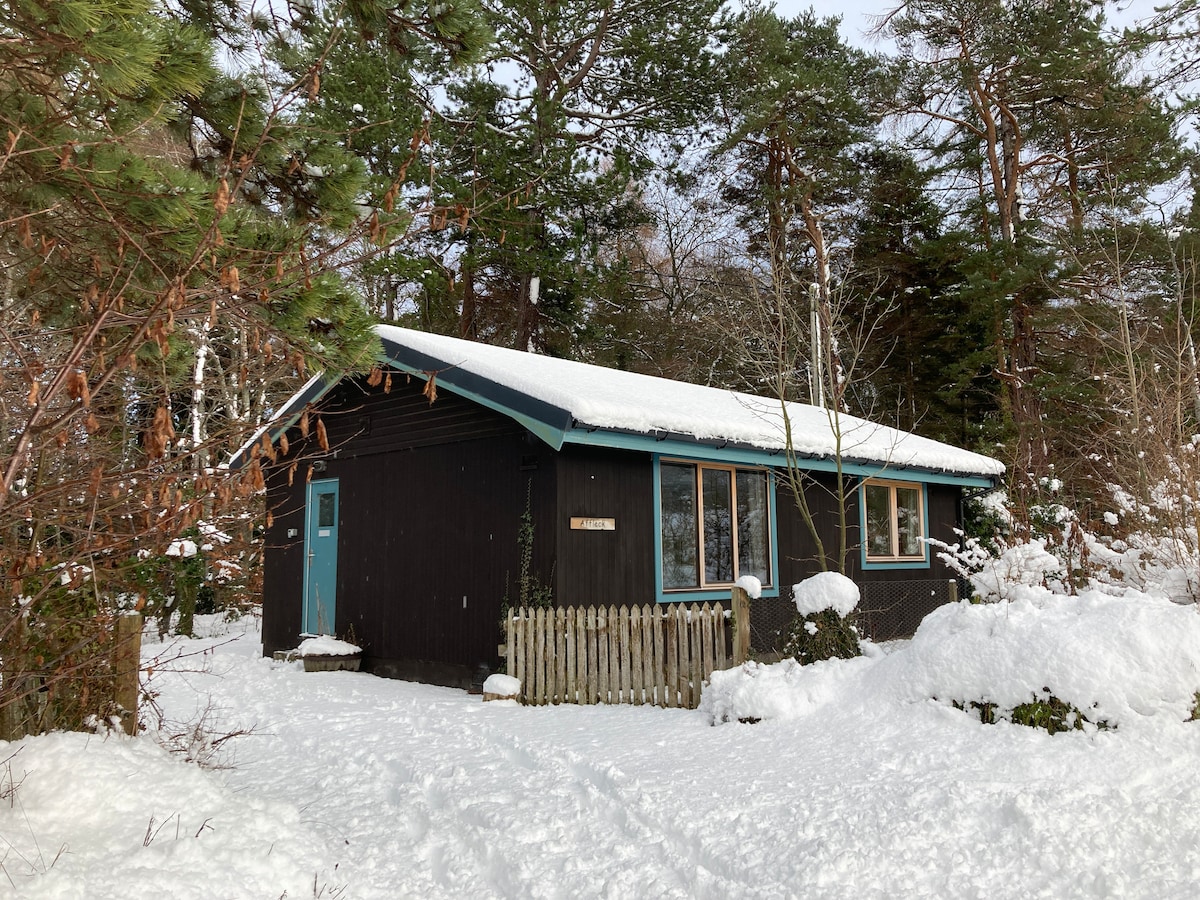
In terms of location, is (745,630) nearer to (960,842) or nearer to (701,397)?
(960,842)

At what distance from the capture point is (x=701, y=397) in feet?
45.8

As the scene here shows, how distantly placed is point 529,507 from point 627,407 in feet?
4.82

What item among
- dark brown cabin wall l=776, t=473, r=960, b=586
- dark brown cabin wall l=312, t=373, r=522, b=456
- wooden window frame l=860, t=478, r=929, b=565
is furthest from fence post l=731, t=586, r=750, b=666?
wooden window frame l=860, t=478, r=929, b=565

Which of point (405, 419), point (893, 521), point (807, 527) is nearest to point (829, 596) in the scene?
point (807, 527)

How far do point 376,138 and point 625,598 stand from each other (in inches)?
491

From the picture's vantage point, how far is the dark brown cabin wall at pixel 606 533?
9.45 metres

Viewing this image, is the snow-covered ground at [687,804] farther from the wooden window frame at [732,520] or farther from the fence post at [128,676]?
the wooden window frame at [732,520]

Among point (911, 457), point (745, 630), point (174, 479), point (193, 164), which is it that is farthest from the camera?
point (911, 457)

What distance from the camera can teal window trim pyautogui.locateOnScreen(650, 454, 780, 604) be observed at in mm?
10383

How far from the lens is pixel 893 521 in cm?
1429

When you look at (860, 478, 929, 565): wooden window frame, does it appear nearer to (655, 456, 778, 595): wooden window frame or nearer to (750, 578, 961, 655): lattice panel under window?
(750, 578, 961, 655): lattice panel under window

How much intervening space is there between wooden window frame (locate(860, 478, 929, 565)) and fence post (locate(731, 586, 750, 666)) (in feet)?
18.9

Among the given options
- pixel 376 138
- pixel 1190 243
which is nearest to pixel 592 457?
pixel 376 138

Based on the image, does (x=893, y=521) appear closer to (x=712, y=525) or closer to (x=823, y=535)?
(x=823, y=535)
